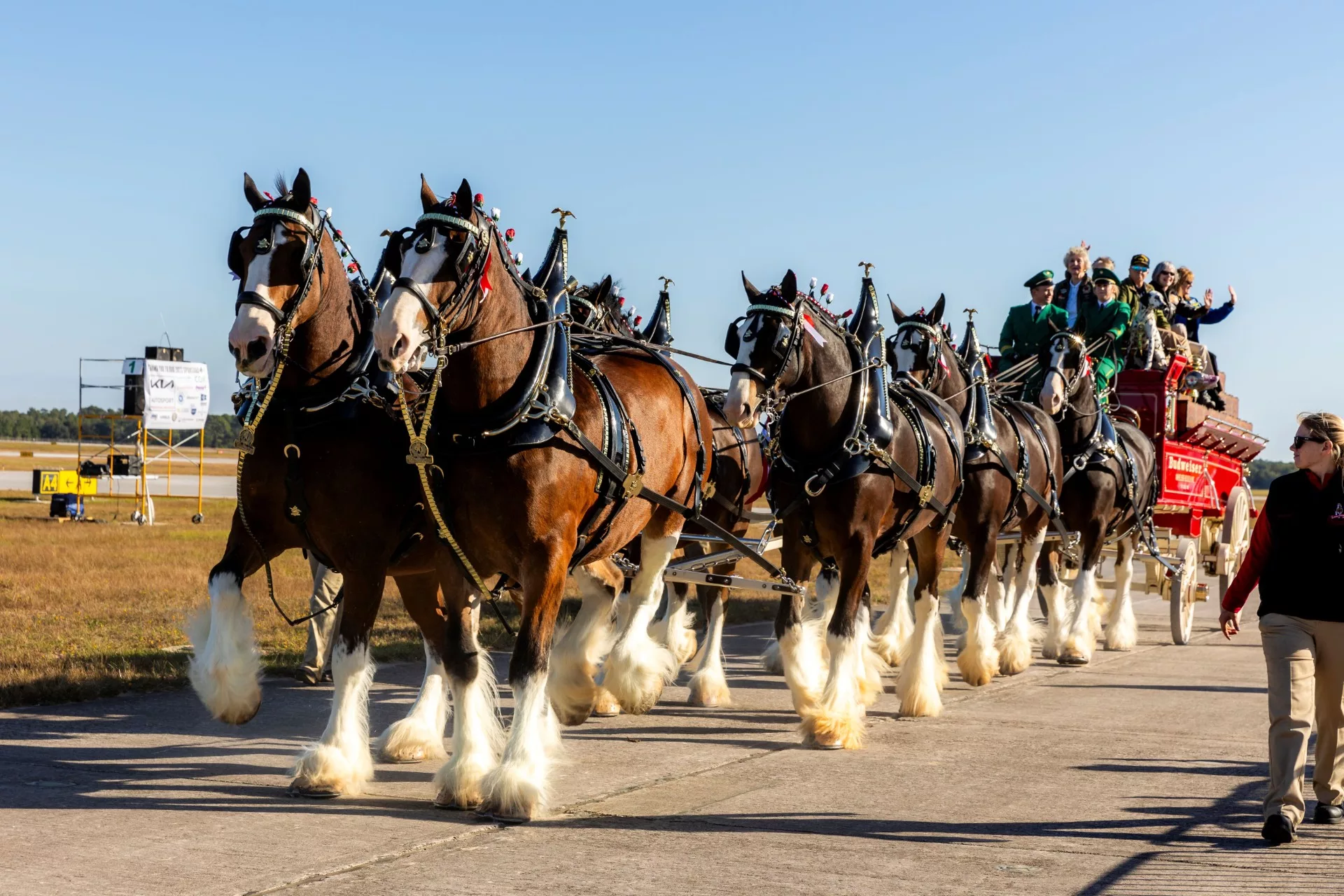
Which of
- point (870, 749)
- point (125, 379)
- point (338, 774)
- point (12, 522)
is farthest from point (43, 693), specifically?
point (125, 379)

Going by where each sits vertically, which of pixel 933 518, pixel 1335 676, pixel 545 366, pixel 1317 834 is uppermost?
pixel 545 366

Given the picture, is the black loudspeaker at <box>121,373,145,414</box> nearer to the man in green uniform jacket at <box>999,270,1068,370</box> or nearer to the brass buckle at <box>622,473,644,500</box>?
the man in green uniform jacket at <box>999,270,1068,370</box>

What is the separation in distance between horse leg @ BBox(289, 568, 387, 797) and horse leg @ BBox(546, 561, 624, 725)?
1.21 meters

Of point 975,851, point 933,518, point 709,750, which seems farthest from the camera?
point 933,518

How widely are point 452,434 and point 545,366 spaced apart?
53 centimetres

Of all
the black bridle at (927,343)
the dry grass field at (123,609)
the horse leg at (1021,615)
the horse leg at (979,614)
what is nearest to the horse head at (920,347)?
the black bridle at (927,343)

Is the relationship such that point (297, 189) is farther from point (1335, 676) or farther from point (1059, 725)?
point (1059, 725)

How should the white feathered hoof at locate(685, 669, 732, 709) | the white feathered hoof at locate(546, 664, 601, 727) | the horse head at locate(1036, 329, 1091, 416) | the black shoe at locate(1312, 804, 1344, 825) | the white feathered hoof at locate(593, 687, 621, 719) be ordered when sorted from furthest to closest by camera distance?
the horse head at locate(1036, 329, 1091, 416) → the white feathered hoof at locate(685, 669, 732, 709) → the white feathered hoof at locate(593, 687, 621, 719) → the white feathered hoof at locate(546, 664, 601, 727) → the black shoe at locate(1312, 804, 1344, 825)

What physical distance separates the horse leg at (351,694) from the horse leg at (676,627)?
4264 mm

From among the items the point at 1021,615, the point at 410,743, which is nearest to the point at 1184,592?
the point at 1021,615

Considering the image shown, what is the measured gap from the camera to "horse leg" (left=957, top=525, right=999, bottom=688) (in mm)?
10367

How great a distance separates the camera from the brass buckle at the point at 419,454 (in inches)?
239

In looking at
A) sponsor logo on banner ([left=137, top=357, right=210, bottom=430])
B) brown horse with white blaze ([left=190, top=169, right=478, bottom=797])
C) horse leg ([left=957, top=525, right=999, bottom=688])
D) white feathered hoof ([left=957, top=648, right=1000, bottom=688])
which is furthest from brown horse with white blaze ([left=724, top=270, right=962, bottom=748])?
sponsor logo on banner ([left=137, top=357, right=210, bottom=430])

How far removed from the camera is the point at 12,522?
2655 centimetres
